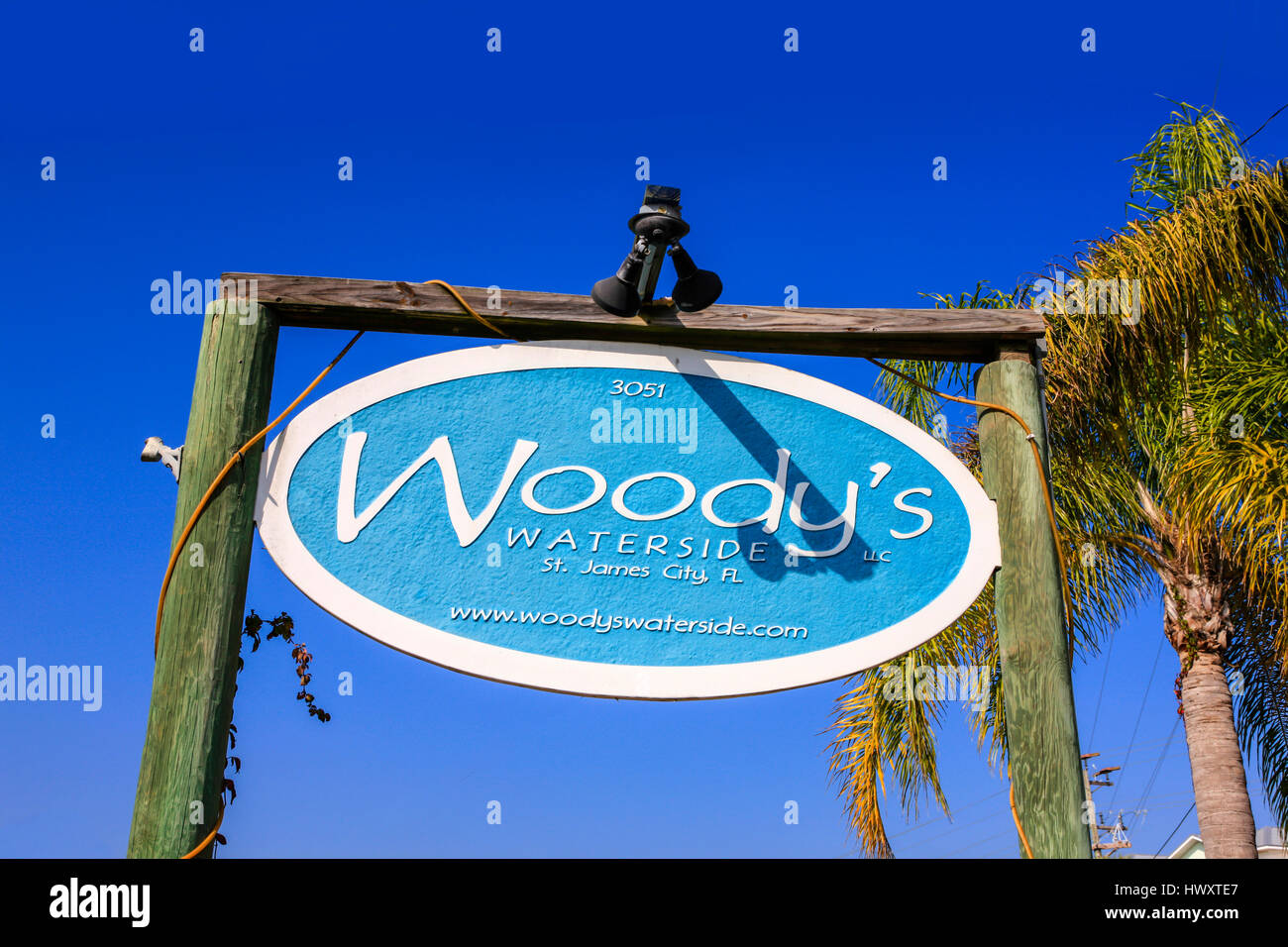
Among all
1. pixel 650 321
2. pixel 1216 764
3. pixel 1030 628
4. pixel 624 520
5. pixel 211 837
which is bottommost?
pixel 211 837

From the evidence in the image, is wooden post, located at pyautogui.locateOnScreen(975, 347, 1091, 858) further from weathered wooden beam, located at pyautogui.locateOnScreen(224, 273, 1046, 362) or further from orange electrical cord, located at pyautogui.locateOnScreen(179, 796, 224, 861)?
orange electrical cord, located at pyautogui.locateOnScreen(179, 796, 224, 861)

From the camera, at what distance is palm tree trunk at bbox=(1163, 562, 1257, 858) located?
8.32 meters

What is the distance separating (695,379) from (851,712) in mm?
6783

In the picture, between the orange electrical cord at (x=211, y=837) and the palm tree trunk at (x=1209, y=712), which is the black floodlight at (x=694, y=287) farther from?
the palm tree trunk at (x=1209, y=712)

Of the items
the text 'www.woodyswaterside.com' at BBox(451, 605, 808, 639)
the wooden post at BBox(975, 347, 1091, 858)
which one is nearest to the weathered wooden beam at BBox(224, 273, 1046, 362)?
the wooden post at BBox(975, 347, 1091, 858)

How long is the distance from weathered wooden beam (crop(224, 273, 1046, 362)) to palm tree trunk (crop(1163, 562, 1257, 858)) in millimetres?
6474

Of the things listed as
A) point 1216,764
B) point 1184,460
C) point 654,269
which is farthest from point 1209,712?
point 654,269

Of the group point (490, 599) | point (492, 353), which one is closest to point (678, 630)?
point (490, 599)

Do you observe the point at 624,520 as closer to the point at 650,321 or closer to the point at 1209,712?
the point at 650,321

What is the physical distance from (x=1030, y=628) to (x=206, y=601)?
244cm

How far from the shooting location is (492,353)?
322cm

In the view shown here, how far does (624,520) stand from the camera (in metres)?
3.10

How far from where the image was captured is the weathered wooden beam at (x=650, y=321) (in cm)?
320
